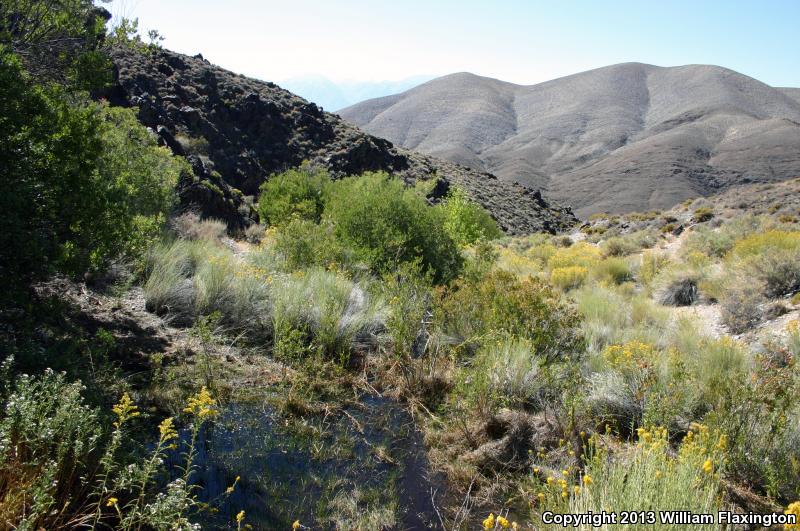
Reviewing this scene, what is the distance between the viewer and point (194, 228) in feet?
42.0

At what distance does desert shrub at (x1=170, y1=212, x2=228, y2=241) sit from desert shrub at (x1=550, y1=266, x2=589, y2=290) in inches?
317

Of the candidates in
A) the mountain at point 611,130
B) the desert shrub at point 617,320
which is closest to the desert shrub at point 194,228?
the desert shrub at point 617,320

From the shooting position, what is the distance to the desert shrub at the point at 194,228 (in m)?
12.0

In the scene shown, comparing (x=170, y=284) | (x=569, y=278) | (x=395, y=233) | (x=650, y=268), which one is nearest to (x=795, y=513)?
(x=170, y=284)

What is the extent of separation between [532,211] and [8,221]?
42834 mm

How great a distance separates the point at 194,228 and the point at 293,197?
278 inches

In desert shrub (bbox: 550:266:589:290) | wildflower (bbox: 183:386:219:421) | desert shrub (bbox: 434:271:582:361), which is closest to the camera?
wildflower (bbox: 183:386:219:421)

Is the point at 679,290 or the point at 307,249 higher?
the point at 307,249

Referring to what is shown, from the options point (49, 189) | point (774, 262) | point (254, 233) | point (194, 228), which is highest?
point (49, 189)

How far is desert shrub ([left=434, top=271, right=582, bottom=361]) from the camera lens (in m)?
6.43

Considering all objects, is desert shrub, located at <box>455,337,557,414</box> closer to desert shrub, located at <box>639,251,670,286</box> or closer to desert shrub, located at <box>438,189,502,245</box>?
desert shrub, located at <box>639,251,670,286</box>

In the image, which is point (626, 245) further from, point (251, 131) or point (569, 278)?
point (251, 131)

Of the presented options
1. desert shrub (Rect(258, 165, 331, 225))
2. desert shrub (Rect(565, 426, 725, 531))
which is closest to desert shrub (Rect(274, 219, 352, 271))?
desert shrub (Rect(565, 426, 725, 531))

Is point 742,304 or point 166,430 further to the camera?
point 742,304
